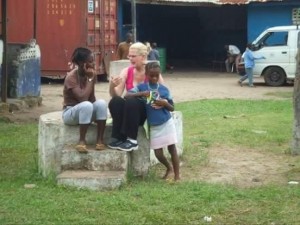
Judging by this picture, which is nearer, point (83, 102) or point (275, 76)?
point (83, 102)

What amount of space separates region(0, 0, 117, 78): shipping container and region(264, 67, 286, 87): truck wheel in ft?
18.0

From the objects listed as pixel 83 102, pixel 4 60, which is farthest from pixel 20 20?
pixel 83 102

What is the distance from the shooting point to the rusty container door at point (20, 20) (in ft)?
62.6

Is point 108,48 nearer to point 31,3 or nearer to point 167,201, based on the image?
point 31,3

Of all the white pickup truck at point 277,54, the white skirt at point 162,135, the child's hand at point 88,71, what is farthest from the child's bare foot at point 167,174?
the white pickup truck at point 277,54

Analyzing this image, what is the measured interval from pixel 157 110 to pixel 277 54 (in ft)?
44.2

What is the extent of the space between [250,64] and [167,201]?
550 inches

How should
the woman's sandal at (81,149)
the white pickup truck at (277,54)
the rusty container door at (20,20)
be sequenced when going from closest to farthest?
the woman's sandal at (81,149), the white pickup truck at (277,54), the rusty container door at (20,20)

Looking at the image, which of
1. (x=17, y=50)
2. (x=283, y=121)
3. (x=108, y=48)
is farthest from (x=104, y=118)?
(x=108, y=48)

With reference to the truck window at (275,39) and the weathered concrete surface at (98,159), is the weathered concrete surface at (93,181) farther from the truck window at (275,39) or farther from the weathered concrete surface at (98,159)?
the truck window at (275,39)

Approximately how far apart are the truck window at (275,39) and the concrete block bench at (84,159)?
13237 mm

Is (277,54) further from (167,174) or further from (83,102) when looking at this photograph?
(83,102)

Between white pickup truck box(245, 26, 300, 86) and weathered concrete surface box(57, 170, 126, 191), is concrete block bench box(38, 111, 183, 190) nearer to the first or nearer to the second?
weathered concrete surface box(57, 170, 126, 191)

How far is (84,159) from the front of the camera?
6145 mm
